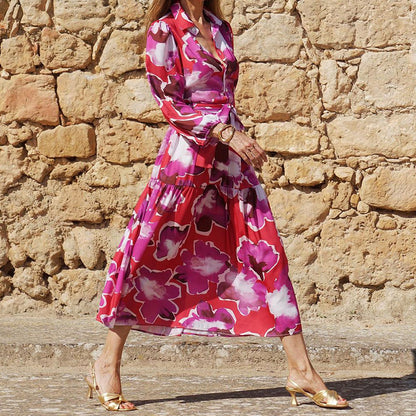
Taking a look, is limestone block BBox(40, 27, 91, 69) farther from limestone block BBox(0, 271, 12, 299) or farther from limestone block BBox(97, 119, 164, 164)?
limestone block BBox(0, 271, 12, 299)

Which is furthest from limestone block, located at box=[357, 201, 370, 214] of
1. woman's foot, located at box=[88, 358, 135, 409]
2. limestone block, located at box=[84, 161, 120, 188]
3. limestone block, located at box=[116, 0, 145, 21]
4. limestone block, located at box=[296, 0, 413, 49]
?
woman's foot, located at box=[88, 358, 135, 409]

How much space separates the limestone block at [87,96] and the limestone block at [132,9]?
0.35 m

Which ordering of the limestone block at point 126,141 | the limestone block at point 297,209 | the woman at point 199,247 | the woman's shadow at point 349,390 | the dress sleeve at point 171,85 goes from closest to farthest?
the dress sleeve at point 171,85 → the woman at point 199,247 → the woman's shadow at point 349,390 → the limestone block at point 297,209 → the limestone block at point 126,141

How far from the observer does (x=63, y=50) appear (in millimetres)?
5461

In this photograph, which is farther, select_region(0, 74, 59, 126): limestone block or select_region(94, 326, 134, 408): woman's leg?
select_region(0, 74, 59, 126): limestone block

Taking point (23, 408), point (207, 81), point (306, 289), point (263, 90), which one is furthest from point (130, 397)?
point (263, 90)

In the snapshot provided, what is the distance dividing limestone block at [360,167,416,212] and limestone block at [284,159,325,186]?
23 cm

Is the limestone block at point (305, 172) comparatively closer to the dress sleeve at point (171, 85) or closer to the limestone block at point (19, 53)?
the limestone block at point (19, 53)

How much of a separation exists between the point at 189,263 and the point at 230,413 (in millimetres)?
563

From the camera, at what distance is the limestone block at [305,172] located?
5285 mm

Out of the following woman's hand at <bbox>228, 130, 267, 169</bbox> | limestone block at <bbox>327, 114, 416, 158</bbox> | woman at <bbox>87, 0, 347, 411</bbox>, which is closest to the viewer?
woman's hand at <bbox>228, 130, 267, 169</bbox>

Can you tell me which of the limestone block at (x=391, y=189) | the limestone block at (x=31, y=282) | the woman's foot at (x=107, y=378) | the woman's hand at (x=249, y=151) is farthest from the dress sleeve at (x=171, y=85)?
the limestone block at (x=31, y=282)

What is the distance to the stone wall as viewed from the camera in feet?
17.2

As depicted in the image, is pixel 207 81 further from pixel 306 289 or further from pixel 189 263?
pixel 306 289
